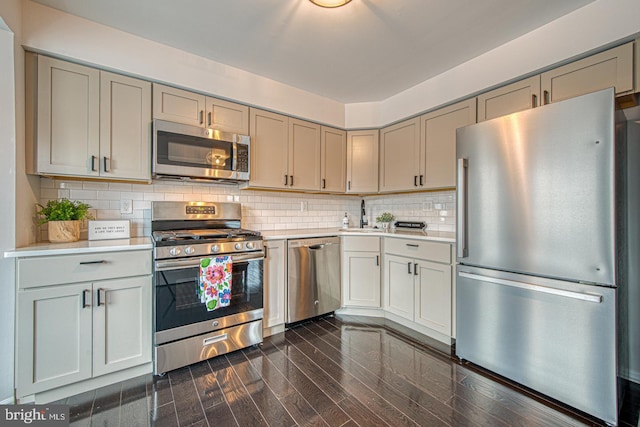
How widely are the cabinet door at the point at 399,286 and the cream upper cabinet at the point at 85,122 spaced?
241 cm

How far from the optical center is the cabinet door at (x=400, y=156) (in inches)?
116

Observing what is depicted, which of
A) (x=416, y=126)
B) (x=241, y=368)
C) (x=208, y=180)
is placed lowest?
(x=241, y=368)

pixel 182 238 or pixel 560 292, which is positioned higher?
pixel 182 238

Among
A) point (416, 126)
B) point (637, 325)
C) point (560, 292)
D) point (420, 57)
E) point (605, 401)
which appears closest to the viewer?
point (605, 401)

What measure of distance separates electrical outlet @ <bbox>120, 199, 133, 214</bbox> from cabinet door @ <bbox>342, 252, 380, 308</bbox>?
6.87 ft

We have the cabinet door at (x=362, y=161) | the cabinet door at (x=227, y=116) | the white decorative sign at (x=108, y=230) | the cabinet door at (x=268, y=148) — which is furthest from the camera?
the cabinet door at (x=362, y=161)

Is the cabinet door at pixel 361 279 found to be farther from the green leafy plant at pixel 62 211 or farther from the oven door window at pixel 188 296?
the green leafy plant at pixel 62 211

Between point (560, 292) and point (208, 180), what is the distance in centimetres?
280

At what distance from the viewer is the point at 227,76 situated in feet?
8.27

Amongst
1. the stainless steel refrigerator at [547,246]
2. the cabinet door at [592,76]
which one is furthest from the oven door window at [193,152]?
the cabinet door at [592,76]

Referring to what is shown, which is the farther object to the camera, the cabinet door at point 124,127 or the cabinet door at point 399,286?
the cabinet door at point 399,286

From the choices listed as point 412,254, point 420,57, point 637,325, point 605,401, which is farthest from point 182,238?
point 637,325

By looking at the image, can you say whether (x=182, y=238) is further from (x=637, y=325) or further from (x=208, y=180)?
(x=637, y=325)

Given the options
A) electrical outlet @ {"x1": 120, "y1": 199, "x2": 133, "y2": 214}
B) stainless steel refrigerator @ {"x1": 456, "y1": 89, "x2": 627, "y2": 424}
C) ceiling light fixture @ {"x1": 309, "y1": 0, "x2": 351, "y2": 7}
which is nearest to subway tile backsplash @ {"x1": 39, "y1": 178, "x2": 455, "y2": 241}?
electrical outlet @ {"x1": 120, "y1": 199, "x2": 133, "y2": 214}
